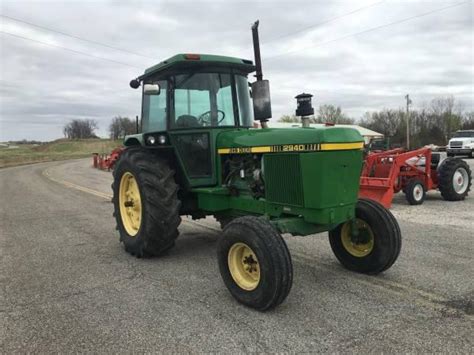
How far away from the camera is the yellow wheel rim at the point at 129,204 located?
6.06 meters

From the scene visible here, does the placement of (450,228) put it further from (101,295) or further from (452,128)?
(452,128)

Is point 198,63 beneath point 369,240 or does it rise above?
above

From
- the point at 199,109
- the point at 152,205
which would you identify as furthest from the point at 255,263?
the point at 199,109

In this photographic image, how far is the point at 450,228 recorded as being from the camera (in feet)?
22.7

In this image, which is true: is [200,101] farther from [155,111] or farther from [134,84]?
[134,84]

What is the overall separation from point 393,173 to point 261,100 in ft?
14.2

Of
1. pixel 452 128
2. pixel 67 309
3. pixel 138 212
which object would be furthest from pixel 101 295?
pixel 452 128

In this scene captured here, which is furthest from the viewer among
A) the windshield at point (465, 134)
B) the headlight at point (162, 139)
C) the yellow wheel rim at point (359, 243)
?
the windshield at point (465, 134)

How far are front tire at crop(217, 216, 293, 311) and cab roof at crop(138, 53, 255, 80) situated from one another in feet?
7.26

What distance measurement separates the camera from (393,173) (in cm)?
868

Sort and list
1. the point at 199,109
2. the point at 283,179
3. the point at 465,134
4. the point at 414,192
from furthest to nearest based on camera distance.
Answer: the point at 465,134 < the point at 414,192 < the point at 199,109 < the point at 283,179

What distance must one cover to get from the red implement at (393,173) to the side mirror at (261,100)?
4100 millimetres

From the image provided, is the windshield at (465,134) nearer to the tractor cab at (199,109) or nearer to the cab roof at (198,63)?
the cab roof at (198,63)

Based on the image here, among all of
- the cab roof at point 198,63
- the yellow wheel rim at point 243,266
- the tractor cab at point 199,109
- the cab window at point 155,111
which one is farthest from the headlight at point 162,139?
the yellow wheel rim at point 243,266
